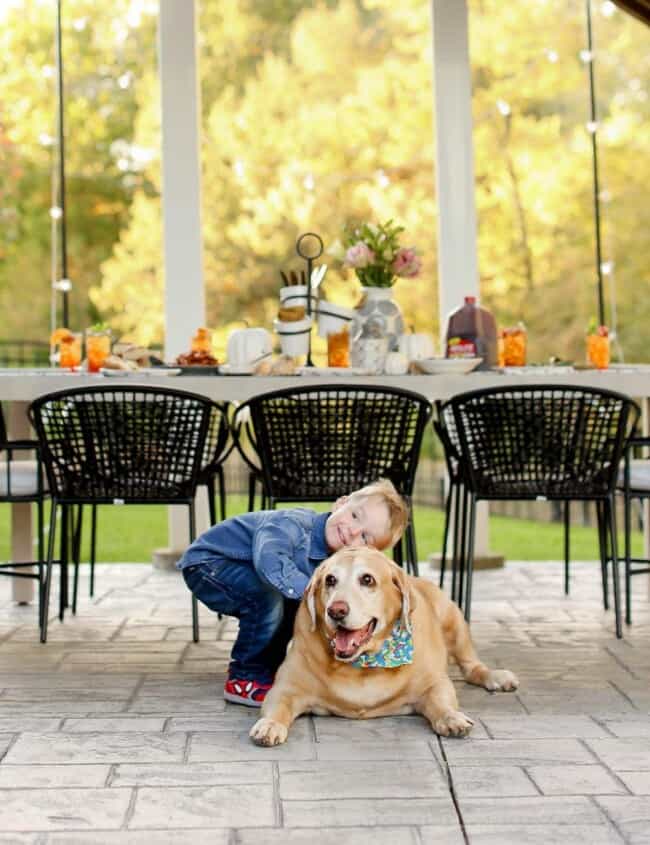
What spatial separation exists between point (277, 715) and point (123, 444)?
1298 millimetres

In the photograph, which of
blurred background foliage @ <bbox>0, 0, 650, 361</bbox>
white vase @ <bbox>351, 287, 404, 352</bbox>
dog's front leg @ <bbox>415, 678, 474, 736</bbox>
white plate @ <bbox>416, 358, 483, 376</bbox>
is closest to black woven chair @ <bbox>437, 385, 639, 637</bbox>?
white plate @ <bbox>416, 358, 483, 376</bbox>

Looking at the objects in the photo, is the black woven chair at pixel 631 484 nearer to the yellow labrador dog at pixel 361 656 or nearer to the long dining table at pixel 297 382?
the long dining table at pixel 297 382

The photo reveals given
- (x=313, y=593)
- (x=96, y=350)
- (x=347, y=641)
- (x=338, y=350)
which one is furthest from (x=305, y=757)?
(x=96, y=350)

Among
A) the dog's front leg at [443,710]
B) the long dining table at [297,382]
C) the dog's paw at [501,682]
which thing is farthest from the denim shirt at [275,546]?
the long dining table at [297,382]

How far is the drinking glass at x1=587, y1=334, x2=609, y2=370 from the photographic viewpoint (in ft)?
15.3

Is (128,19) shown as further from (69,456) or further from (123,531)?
(69,456)

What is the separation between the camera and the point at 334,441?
386 centimetres

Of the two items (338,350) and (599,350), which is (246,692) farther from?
(599,350)

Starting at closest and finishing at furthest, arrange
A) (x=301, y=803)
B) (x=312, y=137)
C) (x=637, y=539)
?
(x=301, y=803), (x=637, y=539), (x=312, y=137)

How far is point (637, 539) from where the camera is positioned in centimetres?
908

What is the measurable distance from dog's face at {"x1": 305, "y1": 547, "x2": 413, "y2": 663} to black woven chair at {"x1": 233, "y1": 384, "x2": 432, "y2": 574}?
104 centimetres

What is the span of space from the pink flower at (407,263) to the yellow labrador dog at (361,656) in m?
1.78

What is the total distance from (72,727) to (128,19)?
790 centimetres

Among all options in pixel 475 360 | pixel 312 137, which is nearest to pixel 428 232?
pixel 312 137
